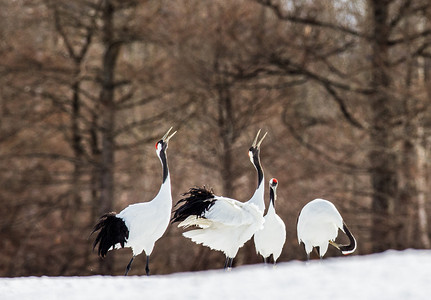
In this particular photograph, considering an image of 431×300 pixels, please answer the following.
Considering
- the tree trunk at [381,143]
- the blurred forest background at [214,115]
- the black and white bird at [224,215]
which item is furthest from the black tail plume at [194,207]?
the tree trunk at [381,143]

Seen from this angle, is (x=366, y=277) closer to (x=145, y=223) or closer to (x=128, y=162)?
(x=145, y=223)

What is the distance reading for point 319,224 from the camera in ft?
36.7

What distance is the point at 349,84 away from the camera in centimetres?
2155

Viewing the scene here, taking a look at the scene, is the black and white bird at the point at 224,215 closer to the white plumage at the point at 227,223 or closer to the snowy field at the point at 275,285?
the white plumage at the point at 227,223

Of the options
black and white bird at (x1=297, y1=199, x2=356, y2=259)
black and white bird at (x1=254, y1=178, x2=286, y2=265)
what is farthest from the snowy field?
black and white bird at (x1=254, y1=178, x2=286, y2=265)

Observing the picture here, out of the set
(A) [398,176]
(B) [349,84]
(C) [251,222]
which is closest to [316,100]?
Answer: (B) [349,84]

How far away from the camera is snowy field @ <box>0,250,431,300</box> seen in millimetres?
6660

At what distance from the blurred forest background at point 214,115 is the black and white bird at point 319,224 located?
26.4 feet

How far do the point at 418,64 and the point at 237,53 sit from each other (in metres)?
4.59

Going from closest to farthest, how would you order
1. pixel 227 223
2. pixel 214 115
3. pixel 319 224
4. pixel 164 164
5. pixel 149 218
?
pixel 149 218, pixel 227 223, pixel 164 164, pixel 319 224, pixel 214 115

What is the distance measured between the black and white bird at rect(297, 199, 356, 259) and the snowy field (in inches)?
104

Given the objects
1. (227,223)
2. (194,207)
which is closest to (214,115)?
(194,207)

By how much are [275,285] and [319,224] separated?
163 inches

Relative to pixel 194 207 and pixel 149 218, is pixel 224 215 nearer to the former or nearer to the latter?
pixel 194 207
